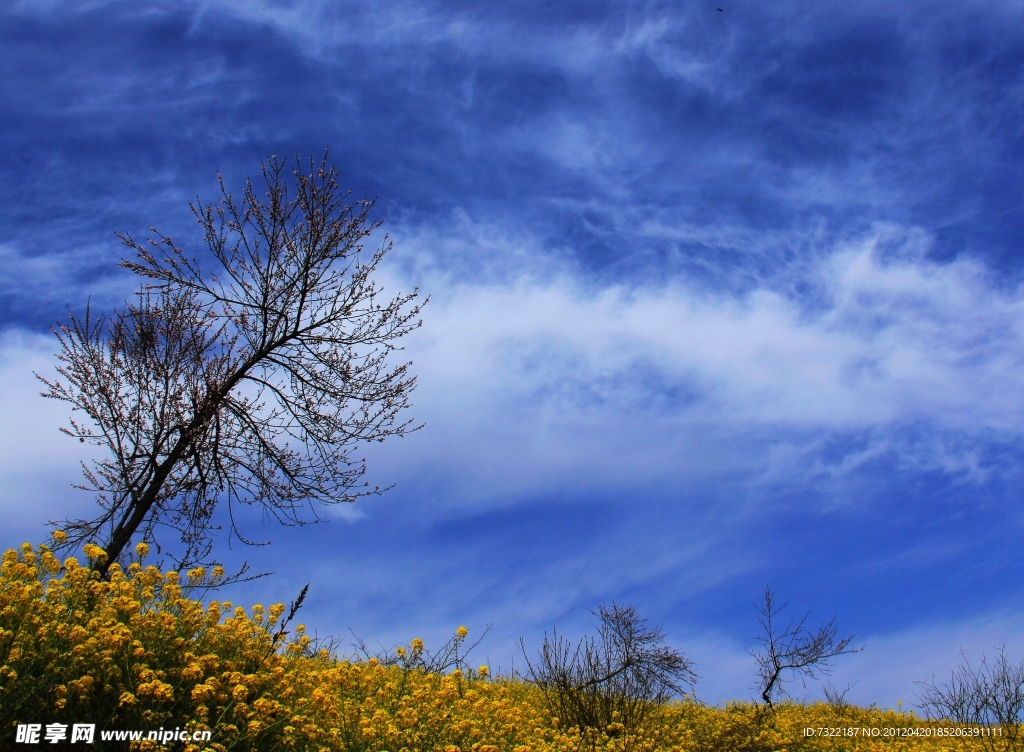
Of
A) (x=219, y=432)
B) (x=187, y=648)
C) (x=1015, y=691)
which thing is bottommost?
(x=1015, y=691)

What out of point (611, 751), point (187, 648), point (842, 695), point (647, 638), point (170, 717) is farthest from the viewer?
point (842, 695)

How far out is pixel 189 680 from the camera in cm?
535

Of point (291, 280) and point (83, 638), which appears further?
point (291, 280)

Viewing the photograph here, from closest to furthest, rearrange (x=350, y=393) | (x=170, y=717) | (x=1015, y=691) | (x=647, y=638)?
(x=170, y=717), (x=350, y=393), (x=1015, y=691), (x=647, y=638)

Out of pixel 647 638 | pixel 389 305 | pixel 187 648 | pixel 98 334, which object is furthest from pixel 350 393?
pixel 647 638

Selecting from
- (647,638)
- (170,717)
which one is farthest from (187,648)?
(647,638)

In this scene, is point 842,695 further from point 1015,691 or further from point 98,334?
point 98,334

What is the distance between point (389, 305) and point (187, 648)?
5.97 meters

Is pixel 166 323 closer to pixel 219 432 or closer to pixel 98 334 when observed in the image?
pixel 98 334

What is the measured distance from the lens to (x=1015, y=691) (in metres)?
13.6

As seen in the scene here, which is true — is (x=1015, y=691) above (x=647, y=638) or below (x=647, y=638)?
below

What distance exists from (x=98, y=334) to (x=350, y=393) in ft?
12.6

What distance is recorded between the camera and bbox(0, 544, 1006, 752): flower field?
15.7ft

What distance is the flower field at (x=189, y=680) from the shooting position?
4.79m
